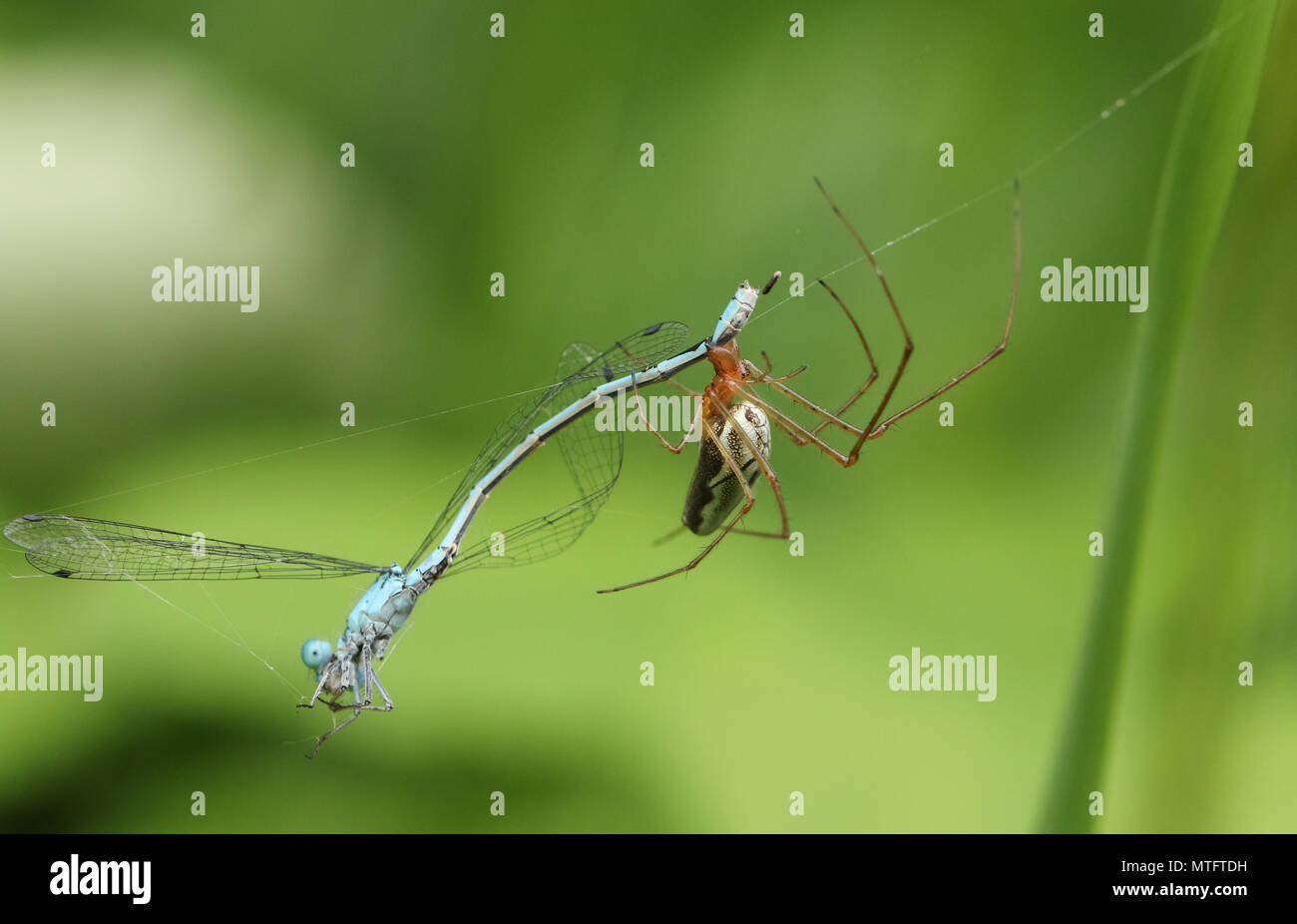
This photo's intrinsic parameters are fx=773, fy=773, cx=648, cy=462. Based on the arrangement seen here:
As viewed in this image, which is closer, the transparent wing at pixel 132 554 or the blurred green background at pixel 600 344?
the transparent wing at pixel 132 554

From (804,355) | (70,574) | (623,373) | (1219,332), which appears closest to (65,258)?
(70,574)

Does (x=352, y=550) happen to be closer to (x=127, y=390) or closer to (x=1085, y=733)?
(x=127, y=390)

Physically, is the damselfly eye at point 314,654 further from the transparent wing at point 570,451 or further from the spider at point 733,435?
the spider at point 733,435

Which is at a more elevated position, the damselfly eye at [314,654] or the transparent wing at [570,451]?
the transparent wing at [570,451]

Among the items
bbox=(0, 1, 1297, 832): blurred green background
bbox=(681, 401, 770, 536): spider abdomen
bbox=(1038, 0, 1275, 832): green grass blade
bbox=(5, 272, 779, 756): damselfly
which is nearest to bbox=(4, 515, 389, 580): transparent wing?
bbox=(5, 272, 779, 756): damselfly

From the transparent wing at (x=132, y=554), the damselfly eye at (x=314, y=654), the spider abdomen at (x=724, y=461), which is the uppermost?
the spider abdomen at (x=724, y=461)

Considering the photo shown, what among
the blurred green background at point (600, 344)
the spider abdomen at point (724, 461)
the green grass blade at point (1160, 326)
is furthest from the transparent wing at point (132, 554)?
the green grass blade at point (1160, 326)

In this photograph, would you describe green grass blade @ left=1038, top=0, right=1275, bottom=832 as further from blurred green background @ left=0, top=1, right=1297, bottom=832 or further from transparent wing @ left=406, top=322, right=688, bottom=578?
transparent wing @ left=406, top=322, right=688, bottom=578
